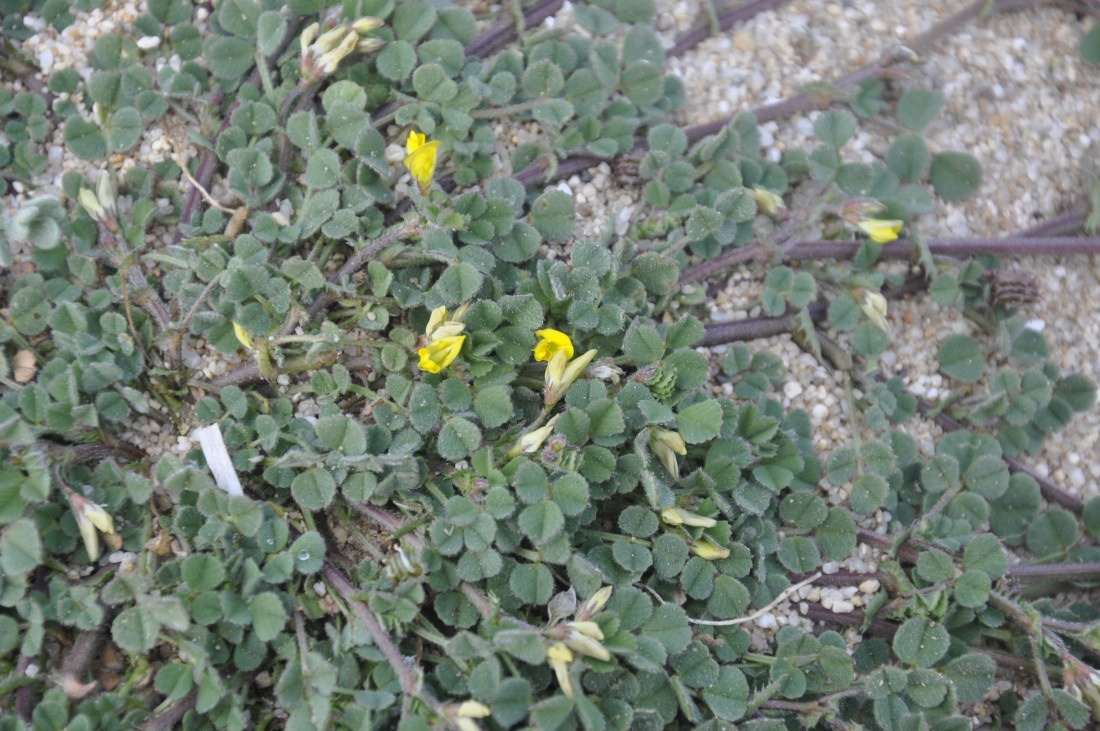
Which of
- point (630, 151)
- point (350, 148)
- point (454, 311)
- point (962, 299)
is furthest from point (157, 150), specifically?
point (962, 299)

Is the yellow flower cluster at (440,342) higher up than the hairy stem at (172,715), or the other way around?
the yellow flower cluster at (440,342)

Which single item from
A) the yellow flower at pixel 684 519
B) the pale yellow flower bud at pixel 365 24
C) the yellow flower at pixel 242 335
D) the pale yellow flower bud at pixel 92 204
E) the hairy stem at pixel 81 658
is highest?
the pale yellow flower bud at pixel 365 24

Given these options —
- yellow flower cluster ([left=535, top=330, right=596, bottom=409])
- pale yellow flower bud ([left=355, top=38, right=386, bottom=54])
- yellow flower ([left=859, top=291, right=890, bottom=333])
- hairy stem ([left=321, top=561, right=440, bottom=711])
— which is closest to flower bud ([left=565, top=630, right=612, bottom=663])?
hairy stem ([left=321, top=561, right=440, bottom=711])

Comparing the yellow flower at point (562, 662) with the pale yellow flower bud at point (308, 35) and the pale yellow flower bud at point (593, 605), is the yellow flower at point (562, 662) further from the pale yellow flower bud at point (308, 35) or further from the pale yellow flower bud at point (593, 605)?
the pale yellow flower bud at point (308, 35)

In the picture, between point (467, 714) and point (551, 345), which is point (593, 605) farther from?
point (551, 345)

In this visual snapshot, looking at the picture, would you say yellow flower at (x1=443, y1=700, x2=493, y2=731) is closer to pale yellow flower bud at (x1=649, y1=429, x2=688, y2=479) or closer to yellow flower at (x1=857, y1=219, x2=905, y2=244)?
pale yellow flower bud at (x1=649, y1=429, x2=688, y2=479)

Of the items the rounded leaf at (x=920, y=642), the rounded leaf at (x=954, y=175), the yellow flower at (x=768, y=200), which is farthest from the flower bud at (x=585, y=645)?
the rounded leaf at (x=954, y=175)

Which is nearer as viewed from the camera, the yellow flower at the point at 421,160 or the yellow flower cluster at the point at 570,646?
the yellow flower cluster at the point at 570,646
